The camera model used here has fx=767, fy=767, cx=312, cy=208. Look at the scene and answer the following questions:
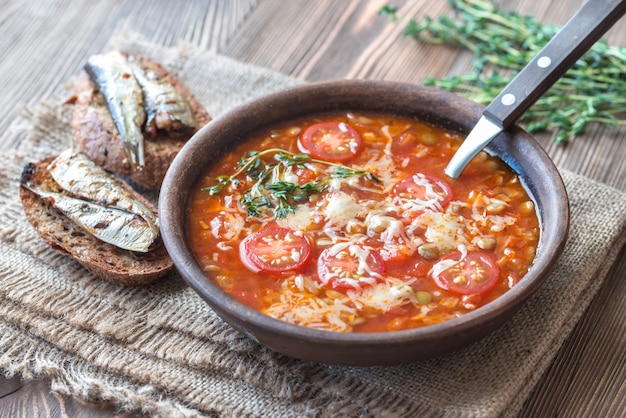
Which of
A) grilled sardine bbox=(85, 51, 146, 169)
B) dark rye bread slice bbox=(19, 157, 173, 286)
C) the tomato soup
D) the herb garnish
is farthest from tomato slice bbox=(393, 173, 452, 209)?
grilled sardine bbox=(85, 51, 146, 169)

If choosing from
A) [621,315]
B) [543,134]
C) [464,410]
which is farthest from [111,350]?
[543,134]

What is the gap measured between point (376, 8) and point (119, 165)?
2479mm

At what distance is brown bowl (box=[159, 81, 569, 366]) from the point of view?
111 inches

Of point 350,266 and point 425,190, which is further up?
point 425,190

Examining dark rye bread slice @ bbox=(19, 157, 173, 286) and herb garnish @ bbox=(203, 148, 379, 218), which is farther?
A: dark rye bread slice @ bbox=(19, 157, 173, 286)

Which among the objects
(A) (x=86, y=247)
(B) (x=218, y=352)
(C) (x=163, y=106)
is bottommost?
(A) (x=86, y=247)

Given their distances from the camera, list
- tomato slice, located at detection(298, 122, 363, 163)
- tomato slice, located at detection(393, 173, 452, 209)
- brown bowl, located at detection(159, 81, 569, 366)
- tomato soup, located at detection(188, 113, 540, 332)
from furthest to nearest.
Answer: tomato slice, located at detection(298, 122, 363, 163) → tomato slice, located at detection(393, 173, 452, 209) → tomato soup, located at detection(188, 113, 540, 332) → brown bowl, located at detection(159, 81, 569, 366)

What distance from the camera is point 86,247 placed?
3729mm

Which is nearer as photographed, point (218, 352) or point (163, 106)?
point (218, 352)

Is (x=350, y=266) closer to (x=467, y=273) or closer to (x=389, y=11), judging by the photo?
(x=467, y=273)

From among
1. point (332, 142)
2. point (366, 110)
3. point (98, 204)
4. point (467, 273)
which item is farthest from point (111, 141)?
point (467, 273)

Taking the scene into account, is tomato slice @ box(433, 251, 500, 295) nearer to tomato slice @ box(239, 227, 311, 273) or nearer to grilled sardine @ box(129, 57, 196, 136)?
tomato slice @ box(239, 227, 311, 273)

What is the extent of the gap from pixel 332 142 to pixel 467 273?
1046 mm

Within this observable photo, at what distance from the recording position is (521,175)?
3633 millimetres
